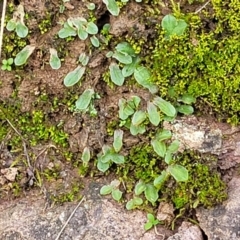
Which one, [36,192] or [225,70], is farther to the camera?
[36,192]

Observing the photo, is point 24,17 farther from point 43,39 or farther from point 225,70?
point 225,70

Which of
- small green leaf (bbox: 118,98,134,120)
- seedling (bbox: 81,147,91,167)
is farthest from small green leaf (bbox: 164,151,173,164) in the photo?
seedling (bbox: 81,147,91,167)

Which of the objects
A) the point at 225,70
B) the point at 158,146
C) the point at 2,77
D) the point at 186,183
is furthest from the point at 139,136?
the point at 2,77

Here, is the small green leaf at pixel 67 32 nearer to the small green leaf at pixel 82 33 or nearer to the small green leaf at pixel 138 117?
the small green leaf at pixel 82 33

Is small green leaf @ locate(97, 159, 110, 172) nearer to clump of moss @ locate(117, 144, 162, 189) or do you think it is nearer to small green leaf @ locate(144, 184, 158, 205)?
clump of moss @ locate(117, 144, 162, 189)

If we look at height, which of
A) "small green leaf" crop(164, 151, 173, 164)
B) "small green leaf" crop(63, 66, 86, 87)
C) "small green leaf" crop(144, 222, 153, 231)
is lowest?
"small green leaf" crop(144, 222, 153, 231)

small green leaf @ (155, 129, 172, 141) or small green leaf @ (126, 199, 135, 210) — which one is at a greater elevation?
small green leaf @ (155, 129, 172, 141)
